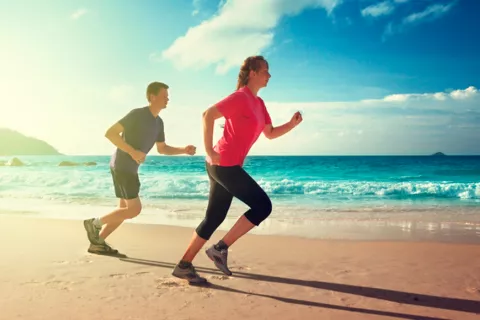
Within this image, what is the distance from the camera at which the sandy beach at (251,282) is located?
301 cm

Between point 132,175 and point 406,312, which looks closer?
point 406,312

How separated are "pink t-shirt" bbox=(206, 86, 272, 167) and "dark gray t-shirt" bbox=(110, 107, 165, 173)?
1.24 meters

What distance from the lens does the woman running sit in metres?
3.49

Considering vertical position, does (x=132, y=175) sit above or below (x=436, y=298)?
above

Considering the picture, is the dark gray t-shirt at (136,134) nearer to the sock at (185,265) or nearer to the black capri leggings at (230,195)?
the black capri leggings at (230,195)

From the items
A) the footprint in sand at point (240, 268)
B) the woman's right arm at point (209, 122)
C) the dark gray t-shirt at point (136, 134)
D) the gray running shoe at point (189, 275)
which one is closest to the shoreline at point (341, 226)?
the footprint in sand at point (240, 268)

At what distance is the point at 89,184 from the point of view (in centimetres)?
2377

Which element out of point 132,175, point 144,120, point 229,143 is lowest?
point 132,175

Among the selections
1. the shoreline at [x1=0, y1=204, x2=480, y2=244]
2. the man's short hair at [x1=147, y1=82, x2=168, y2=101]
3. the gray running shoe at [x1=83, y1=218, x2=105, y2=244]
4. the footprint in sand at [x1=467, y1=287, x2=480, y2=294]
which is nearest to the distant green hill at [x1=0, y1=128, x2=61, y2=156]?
the shoreline at [x1=0, y1=204, x2=480, y2=244]

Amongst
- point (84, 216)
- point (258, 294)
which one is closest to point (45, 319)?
point (258, 294)

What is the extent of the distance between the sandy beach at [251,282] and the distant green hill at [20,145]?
167m

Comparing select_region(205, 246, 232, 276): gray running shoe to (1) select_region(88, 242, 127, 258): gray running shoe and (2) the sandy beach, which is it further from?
(1) select_region(88, 242, 127, 258): gray running shoe

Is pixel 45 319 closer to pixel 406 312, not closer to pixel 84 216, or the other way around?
pixel 406 312

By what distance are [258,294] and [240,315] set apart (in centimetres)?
51
